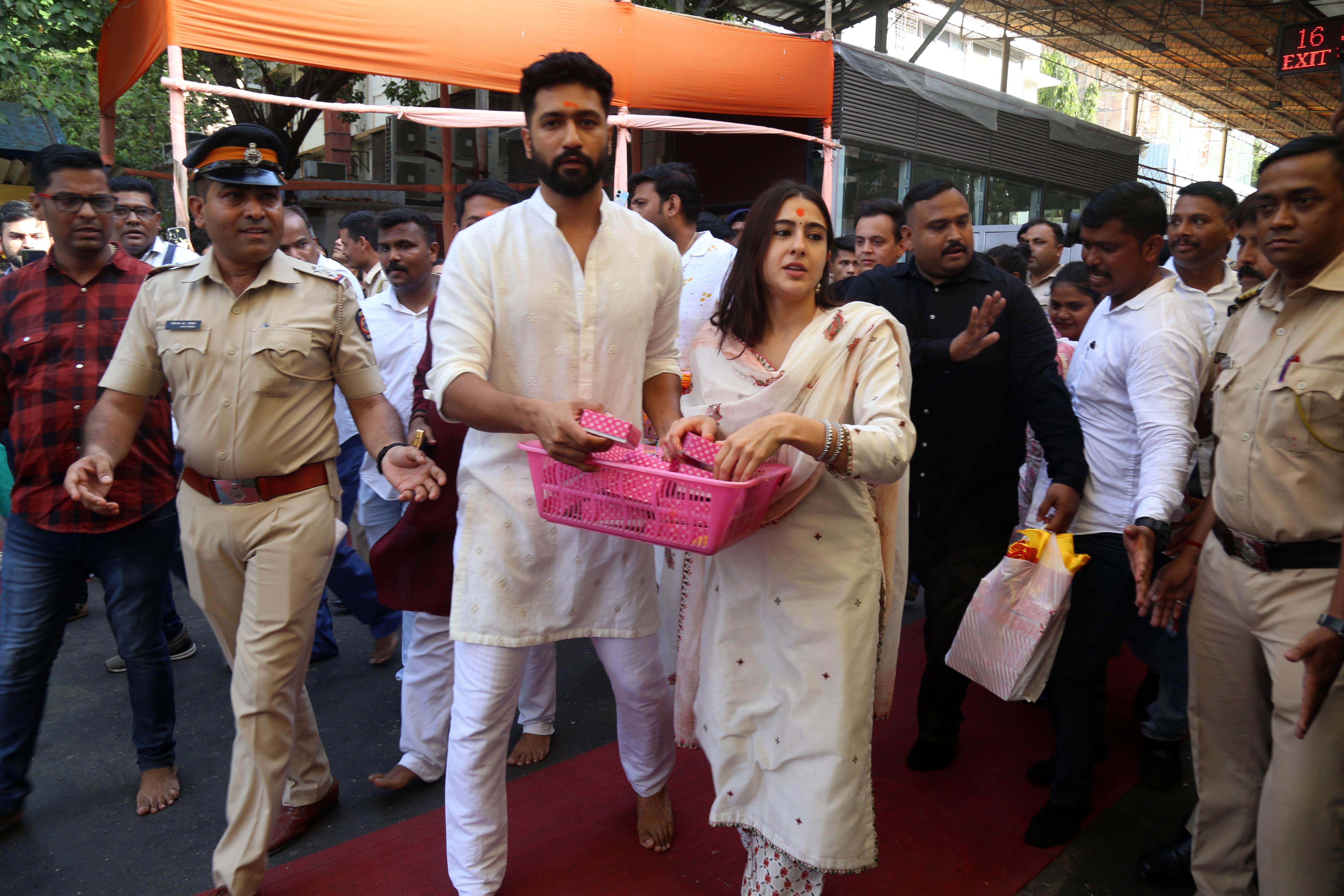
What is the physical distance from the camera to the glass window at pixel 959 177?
13.1 meters

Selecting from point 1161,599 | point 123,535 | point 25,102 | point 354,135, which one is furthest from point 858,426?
point 354,135

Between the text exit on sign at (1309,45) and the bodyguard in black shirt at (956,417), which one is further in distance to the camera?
the text exit on sign at (1309,45)

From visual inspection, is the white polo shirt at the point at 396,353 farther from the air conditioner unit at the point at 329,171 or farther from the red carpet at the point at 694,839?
the air conditioner unit at the point at 329,171

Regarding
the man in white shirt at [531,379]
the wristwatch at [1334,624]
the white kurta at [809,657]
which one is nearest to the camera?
→ the wristwatch at [1334,624]

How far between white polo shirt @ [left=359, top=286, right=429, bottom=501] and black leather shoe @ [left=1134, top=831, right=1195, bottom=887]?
313 centimetres

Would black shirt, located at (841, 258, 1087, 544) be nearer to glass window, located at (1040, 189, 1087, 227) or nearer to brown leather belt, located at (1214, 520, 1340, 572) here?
brown leather belt, located at (1214, 520, 1340, 572)

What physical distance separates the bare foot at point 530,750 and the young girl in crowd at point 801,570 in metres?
1.12

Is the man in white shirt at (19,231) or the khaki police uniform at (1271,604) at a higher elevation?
the man in white shirt at (19,231)

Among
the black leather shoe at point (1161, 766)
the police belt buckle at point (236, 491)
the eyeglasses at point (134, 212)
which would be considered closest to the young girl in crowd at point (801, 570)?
the police belt buckle at point (236, 491)

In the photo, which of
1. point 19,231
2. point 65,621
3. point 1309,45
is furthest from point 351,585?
point 1309,45

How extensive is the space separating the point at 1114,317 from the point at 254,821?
3138mm

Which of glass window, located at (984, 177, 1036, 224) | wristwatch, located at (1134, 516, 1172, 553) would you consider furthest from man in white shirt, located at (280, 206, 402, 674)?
glass window, located at (984, 177, 1036, 224)

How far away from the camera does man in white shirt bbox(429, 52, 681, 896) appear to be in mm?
2359

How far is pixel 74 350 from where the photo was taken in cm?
312
